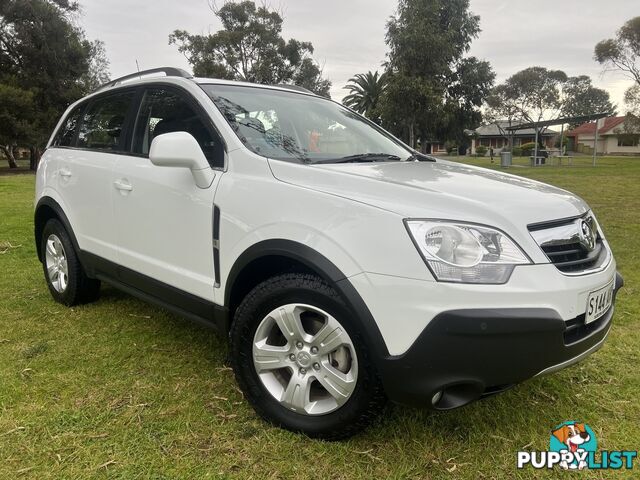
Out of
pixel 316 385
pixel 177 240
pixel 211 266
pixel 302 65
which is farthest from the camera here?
pixel 302 65

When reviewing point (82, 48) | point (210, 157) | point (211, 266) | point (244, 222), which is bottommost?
point (211, 266)

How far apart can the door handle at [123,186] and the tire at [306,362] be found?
3.99 ft

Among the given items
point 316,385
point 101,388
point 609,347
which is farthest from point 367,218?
point 609,347

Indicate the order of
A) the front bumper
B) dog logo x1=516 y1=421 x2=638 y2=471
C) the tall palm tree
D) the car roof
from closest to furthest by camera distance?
1. the front bumper
2. dog logo x1=516 y1=421 x2=638 y2=471
3. the car roof
4. the tall palm tree

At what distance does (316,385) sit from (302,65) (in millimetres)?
37448

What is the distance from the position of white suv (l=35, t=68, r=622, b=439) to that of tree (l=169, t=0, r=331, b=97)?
3204cm

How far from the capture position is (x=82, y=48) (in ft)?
85.6

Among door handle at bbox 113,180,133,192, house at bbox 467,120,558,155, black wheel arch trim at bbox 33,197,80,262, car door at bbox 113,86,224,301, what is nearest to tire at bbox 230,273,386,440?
car door at bbox 113,86,224,301

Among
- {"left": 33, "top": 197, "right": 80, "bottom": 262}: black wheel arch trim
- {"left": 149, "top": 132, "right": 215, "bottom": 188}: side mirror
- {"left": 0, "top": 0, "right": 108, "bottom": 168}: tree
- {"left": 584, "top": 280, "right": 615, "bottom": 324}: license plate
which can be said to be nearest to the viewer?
{"left": 584, "top": 280, "right": 615, "bottom": 324}: license plate

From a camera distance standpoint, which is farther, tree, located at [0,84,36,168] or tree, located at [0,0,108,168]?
tree, located at [0,0,108,168]

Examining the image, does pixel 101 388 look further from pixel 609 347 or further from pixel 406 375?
pixel 609 347

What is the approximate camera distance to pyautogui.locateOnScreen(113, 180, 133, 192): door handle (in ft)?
10.0

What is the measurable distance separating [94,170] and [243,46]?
34.0 metres

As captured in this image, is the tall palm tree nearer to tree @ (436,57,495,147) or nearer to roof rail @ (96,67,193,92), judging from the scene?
tree @ (436,57,495,147)
